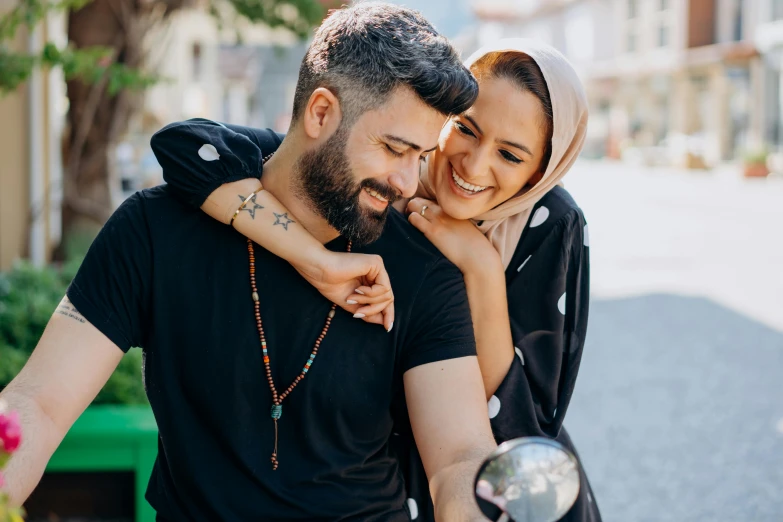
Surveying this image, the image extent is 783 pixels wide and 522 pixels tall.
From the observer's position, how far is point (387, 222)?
95.4 inches

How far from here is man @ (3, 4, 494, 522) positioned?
214cm

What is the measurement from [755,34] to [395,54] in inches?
1242

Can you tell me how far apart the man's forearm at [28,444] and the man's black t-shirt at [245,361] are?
222mm

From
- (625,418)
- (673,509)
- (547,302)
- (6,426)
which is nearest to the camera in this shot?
(6,426)

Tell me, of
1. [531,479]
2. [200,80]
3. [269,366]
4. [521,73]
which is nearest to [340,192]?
[269,366]

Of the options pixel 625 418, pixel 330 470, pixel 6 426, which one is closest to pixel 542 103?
pixel 330 470

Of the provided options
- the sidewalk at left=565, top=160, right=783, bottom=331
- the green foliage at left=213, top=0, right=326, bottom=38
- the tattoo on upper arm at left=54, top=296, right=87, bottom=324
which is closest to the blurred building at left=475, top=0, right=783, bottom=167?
the sidewalk at left=565, top=160, right=783, bottom=331

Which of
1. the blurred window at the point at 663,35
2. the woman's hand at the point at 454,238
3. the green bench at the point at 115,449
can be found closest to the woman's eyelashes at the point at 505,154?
the woman's hand at the point at 454,238

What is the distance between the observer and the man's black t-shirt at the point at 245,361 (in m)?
2.15

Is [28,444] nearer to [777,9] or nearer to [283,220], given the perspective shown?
[283,220]

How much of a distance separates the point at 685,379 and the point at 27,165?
5452 mm

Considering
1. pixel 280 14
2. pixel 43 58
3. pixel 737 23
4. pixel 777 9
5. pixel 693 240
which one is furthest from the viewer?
pixel 737 23

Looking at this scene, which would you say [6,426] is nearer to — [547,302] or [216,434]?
[216,434]

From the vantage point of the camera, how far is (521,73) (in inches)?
101
